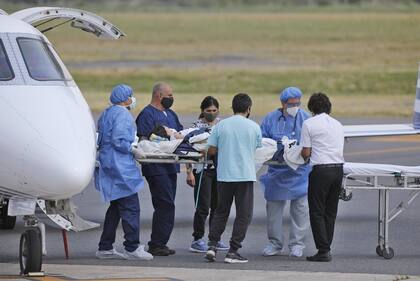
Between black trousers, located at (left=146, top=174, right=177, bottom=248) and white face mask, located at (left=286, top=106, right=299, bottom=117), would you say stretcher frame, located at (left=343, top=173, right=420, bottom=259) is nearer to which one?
white face mask, located at (left=286, top=106, right=299, bottom=117)

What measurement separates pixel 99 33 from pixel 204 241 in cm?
335

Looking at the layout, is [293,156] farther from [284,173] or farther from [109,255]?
[109,255]

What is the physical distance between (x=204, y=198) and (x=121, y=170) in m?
1.28

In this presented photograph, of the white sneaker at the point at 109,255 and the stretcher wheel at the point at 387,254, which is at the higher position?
the stretcher wheel at the point at 387,254

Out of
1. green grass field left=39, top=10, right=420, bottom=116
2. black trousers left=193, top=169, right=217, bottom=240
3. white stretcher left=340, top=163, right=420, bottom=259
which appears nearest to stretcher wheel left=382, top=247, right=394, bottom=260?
white stretcher left=340, top=163, right=420, bottom=259

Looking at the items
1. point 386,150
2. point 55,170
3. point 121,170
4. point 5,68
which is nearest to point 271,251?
point 121,170

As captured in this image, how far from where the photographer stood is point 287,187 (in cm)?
1434

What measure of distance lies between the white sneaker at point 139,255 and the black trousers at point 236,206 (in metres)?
0.76

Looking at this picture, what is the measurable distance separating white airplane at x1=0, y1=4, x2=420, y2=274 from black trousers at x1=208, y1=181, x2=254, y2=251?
5.04 ft

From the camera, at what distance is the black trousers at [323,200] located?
44.9 feet

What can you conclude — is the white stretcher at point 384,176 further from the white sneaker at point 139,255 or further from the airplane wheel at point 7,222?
the airplane wheel at point 7,222

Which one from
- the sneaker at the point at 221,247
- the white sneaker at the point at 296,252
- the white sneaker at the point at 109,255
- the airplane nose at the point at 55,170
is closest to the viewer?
the airplane nose at the point at 55,170

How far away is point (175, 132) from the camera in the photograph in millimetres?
14391

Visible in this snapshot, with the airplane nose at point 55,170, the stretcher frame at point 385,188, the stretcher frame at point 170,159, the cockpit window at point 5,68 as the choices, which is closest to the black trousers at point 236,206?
the stretcher frame at point 170,159
